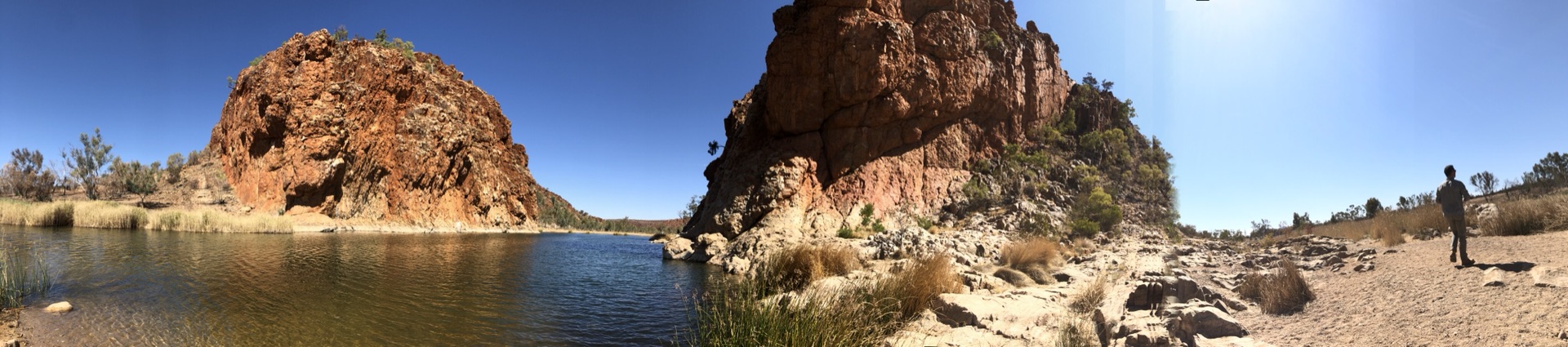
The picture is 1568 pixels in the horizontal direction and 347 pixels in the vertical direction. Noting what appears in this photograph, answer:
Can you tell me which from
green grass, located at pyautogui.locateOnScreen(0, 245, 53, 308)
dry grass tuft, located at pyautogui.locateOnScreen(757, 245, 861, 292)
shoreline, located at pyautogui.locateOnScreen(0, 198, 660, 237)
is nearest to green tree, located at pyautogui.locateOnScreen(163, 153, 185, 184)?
shoreline, located at pyautogui.locateOnScreen(0, 198, 660, 237)

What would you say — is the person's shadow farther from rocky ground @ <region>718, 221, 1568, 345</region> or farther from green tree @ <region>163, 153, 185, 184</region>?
green tree @ <region>163, 153, 185, 184</region>

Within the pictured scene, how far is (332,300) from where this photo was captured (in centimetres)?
946

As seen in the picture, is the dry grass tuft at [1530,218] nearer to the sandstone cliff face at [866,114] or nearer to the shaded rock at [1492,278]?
the shaded rock at [1492,278]

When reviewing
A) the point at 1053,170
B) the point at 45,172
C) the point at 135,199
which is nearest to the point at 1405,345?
the point at 1053,170

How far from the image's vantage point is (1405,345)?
420 centimetres

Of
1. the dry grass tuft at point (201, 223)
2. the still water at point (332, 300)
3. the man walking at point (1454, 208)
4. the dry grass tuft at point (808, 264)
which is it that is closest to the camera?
the man walking at point (1454, 208)

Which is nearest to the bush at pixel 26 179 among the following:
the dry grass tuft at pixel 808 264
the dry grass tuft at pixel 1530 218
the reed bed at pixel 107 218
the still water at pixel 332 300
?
the reed bed at pixel 107 218

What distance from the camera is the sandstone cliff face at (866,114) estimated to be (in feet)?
81.8

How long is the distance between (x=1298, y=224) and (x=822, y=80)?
27.2 metres

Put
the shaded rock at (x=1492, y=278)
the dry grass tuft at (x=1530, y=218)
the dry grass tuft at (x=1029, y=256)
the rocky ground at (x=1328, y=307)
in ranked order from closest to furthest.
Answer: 1. the rocky ground at (x=1328, y=307)
2. the shaded rock at (x=1492, y=278)
3. the dry grass tuft at (x=1530, y=218)
4. the dry grass tuft at (x=1029, y=256)

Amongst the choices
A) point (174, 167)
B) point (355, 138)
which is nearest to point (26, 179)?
point (174, 167)

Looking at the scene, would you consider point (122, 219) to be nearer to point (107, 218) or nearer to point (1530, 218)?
point (107, 218)

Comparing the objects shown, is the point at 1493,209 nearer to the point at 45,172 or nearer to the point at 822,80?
the point at 822,80

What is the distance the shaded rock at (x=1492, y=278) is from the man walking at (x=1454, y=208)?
1.04 m
